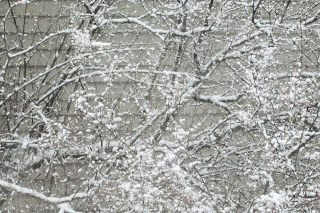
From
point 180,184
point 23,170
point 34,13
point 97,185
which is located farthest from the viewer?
point 34,13

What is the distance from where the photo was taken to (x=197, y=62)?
4.38 metres

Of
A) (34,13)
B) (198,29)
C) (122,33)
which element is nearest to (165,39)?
(198,29)

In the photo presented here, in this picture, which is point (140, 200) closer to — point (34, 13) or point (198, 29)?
point (198, 29)

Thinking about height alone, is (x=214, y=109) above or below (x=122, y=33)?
below

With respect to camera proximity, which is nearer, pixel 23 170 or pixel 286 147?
pixel 286 147

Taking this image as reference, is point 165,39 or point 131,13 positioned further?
point 131,13

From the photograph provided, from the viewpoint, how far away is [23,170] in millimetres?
4152

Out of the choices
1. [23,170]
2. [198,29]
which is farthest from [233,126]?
[23,170]

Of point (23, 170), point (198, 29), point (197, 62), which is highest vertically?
point (198, 29)

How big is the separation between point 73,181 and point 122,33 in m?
1.95

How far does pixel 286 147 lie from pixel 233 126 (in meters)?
0.94

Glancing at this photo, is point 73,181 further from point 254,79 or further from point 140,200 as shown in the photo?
point 254,79

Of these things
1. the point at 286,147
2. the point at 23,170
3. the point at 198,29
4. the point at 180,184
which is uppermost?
the point at 198,29

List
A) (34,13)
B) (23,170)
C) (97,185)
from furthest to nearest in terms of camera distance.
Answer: (34,13)
(23,170)
(97,185)
